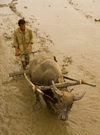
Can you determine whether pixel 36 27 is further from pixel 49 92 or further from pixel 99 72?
pixel 49 92

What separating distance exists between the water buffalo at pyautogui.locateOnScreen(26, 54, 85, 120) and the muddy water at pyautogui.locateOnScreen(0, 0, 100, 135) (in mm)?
553

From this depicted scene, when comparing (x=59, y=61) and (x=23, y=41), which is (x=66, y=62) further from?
(x=23, y=41)

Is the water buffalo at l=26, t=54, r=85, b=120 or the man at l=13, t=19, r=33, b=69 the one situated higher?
the man at l=13, t=19, r=33, b=69

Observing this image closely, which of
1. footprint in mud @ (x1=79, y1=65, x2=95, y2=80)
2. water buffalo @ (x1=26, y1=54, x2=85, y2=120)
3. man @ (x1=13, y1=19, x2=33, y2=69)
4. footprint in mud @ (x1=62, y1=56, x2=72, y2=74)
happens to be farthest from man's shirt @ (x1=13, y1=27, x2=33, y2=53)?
footprint in mud @ (x1=79, y1=65, x2=95, y2=80)

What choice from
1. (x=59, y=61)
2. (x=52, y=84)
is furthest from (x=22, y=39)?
(x=59, y=61)

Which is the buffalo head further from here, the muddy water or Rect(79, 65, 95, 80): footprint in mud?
Rect(79, 65, 95, 80): footprint in mud

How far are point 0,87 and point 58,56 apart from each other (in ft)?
9.20

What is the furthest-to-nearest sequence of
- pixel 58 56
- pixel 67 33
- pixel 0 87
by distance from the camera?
pixel 67 33, pixel 58 56, pixel 0 87

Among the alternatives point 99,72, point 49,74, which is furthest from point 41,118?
point 99,72

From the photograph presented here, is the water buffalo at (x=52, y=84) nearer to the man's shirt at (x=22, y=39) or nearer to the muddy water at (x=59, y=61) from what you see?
the muddy water at (x=59, y=61)

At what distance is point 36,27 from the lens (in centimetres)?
1037

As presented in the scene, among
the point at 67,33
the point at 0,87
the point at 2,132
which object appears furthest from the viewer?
the point at 67,33

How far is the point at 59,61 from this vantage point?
22.4ft

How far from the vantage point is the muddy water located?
4204mm
